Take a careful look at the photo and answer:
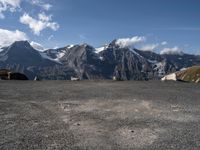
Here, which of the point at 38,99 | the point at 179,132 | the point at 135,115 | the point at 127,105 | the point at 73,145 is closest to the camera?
the point at 73,145

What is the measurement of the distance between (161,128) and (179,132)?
91 centimetres

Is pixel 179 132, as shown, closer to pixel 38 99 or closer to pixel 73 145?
pixel 73 145

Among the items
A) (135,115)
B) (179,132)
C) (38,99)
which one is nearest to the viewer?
(179,132)

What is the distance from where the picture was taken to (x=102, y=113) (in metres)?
16.8

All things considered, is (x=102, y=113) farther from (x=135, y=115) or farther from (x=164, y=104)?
(x=164, y=104)

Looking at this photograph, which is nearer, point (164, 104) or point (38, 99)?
point (164, 104)

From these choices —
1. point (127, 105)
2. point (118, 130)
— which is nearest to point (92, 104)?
point (127, 105)

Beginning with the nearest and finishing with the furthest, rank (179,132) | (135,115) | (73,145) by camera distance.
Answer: (73,145), (179,132), (135,115)

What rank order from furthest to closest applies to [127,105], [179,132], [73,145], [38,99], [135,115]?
[38,99] < [127,105] < [135,115] < [179,132] < [73,145]

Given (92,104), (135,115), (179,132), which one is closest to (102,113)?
(135,115)

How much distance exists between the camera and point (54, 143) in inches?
445

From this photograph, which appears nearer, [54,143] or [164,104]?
[54,143]

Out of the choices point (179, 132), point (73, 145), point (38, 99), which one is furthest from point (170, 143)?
point (38, 99)

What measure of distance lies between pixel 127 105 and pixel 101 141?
801cm
